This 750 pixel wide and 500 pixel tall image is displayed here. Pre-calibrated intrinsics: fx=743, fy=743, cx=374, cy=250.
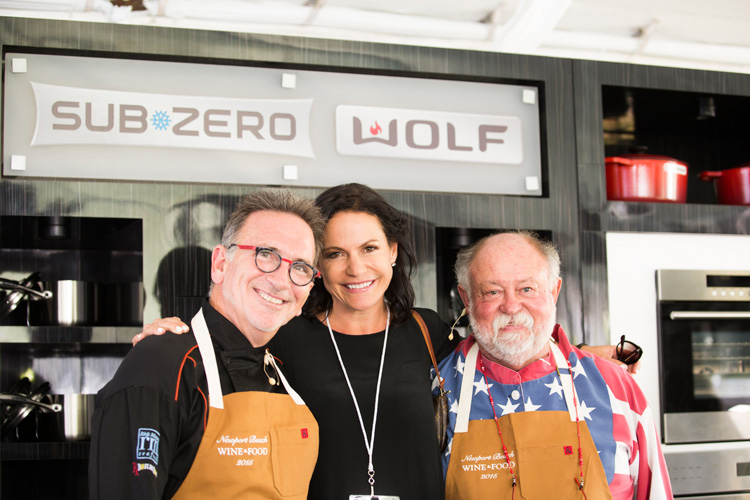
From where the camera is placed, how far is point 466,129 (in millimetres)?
2434

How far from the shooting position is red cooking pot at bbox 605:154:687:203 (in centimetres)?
256

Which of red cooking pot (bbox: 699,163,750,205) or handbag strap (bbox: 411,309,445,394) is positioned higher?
red cooking pot (bbox: 699,163,750,205)

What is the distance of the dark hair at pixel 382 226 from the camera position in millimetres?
1843

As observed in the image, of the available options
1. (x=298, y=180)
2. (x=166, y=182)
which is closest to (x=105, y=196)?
(x=166, y=182)

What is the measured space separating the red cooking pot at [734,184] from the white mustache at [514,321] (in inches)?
53.5

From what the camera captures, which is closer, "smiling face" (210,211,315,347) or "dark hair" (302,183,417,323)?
"smiling face" (210,211,315,347)

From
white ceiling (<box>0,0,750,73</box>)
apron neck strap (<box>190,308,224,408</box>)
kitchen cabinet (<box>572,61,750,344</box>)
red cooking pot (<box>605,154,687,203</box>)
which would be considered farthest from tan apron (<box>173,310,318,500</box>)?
white ceiling (<box>0,0,750,73</box>)

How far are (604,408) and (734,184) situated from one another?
1389 mm

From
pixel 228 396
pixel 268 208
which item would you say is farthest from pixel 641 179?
pixel 228 396

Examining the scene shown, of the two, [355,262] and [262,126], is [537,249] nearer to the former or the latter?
[355,262]

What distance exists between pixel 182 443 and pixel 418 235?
3.70 feet

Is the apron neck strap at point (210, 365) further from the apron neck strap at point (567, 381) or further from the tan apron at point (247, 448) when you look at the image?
the apron neck strap at point (567, 381)

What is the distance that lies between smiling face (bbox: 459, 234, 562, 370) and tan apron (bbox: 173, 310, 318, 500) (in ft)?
1.68

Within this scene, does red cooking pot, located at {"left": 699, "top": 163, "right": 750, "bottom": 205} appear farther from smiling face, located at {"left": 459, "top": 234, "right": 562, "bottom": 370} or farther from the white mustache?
the white mustache
